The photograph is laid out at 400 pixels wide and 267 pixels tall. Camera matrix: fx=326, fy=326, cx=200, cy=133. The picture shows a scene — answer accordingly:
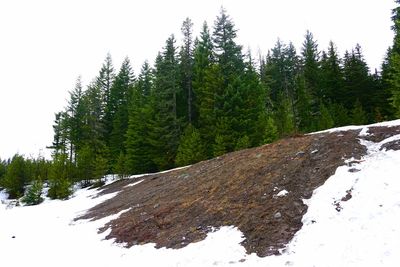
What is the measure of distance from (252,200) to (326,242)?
3379 millimetres

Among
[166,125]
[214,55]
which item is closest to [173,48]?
[214,55]

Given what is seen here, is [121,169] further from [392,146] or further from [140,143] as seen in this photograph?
[392,146]

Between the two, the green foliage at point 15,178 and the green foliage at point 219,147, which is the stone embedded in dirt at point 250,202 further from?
the green foliage at point 15,178

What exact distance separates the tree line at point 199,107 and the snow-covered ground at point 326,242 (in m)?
8.58

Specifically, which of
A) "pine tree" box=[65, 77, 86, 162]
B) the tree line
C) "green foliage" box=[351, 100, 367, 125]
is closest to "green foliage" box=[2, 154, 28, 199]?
the tree line

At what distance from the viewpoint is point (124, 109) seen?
47.6 m

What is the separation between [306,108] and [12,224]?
124 ft

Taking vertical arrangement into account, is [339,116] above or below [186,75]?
below

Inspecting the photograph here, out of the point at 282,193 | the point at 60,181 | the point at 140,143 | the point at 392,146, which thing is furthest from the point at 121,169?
the point at 392,146

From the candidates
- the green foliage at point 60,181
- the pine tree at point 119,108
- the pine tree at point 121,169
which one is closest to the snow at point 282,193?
the pine tree at point 121,169

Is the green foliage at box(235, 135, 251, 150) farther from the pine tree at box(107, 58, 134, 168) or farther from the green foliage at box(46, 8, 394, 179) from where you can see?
Result: the pine tree at box(107, 58, 134, 168)

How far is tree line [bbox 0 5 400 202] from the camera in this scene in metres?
28.7

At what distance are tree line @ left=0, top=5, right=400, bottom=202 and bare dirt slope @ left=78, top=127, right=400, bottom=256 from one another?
5.12 metres

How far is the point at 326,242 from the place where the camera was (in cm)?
715
